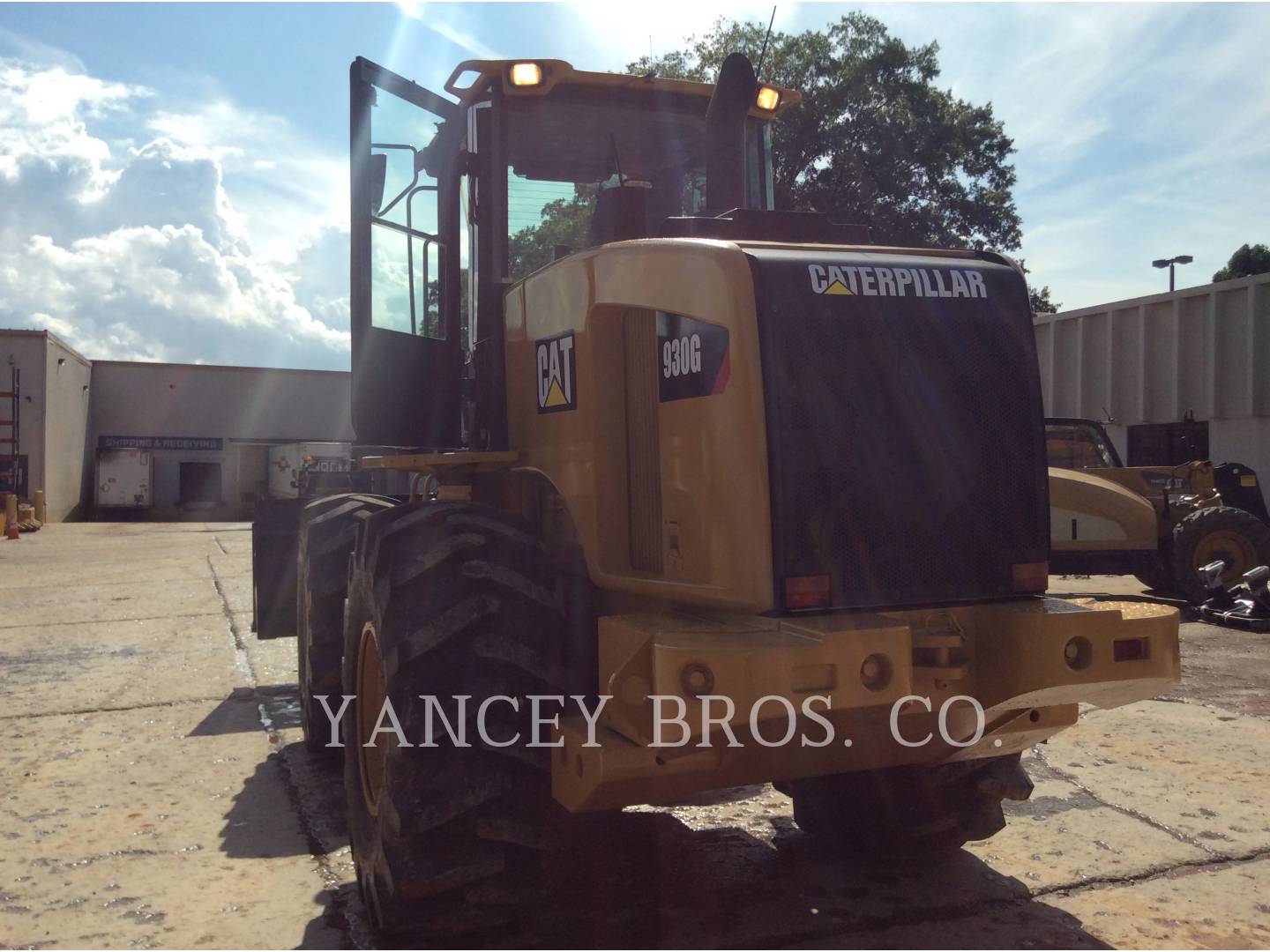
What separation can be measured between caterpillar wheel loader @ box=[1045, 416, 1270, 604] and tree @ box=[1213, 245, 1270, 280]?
96.4 feet

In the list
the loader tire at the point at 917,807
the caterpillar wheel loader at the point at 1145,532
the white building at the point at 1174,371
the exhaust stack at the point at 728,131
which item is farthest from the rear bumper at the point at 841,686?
the white building at the point at 1174,371

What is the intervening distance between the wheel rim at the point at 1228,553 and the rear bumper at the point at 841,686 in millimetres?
8780

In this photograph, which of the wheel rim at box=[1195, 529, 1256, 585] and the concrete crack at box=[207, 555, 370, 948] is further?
the wheel rim at box=[1195, 529, 1256, 585]

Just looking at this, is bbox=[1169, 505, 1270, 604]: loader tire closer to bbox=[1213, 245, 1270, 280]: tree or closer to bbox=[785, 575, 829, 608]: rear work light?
bbox=[785, 575, 829, 608]: rear work light

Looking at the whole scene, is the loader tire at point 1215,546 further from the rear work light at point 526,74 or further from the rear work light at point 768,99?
the rear work light at point 526,74

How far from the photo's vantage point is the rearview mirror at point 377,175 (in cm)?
491

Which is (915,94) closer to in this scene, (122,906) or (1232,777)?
(1232,777)

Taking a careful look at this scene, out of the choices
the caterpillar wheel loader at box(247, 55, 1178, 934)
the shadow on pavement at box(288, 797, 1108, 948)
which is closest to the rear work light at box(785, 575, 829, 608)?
the caterpillar wheel loader at box(247, 55, 1178, 934)

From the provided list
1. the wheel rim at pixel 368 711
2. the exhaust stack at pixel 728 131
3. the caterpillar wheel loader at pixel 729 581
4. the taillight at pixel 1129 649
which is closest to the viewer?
the caterpillar wheel loader at pixel 729 581

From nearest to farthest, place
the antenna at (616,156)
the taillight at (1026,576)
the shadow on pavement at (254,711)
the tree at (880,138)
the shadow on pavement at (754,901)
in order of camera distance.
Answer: the taillight at (1026,576) → the shadow on pavement at (754,901) → the antenna at (616,156) → the shadow on pavement at (254,711) → the tree at (880,138)

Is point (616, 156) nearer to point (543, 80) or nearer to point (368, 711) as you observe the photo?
point (543, 80)

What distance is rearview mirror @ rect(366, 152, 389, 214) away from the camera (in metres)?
4.91

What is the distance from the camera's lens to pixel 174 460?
4106 centimetres

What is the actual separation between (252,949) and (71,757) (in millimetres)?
2799
